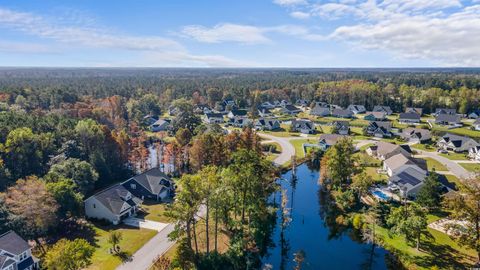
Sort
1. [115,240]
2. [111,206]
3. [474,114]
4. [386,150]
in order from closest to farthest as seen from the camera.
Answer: [115,240] → [111,206] → [386,150] → [474,114]

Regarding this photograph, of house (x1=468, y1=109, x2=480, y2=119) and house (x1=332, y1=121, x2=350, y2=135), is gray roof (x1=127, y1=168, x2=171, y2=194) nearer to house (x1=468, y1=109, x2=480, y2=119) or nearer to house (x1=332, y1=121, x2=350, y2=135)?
house (x1=332, y1=121, x2=350, y2=135)

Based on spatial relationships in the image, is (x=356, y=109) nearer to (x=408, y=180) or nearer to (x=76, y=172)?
(x=408, y=180)

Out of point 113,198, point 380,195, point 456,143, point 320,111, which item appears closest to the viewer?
point 113,198

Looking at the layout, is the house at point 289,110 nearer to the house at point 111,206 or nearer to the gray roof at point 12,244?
the house at point 111,206

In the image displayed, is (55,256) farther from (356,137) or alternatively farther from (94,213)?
(356,137)

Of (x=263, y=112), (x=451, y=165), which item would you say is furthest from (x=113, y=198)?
(x=263, y=112)

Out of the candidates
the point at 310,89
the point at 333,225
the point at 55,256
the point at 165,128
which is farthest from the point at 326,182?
the point at 310,89
